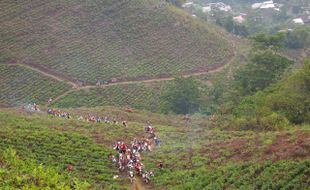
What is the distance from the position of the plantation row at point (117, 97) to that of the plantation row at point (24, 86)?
2.40 m

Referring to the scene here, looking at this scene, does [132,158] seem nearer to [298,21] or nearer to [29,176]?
[29,176]

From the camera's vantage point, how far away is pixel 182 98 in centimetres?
5922

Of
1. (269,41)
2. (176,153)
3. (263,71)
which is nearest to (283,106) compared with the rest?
(176,153)

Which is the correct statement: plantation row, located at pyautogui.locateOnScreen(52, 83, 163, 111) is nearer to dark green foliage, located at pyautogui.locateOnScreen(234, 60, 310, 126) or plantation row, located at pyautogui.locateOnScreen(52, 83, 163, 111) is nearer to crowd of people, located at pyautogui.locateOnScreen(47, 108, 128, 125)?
crowd of people, located at pyautogui.locateOnScreen(47, 108, 128, 125)

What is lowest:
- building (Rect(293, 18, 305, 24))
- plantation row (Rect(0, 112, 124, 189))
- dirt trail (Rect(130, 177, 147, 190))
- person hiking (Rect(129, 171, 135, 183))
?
dirt trail (Rect(130, 177, 147, 190))

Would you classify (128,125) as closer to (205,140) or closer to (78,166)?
(205,140)

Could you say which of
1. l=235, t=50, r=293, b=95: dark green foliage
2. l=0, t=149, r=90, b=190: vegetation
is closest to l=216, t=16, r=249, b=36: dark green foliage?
l=235, t=50, r=293, b=95: dark green foliage

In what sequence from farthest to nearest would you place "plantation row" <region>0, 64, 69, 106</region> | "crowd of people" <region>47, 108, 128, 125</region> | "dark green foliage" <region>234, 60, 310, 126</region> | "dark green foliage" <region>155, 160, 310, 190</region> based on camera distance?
"plantation row" <region>0, 64, 69, 106</region>
"crowd of people" <region>47, 108, 128, 125</region>
"dark green foliage" <region>234, 60, 310, 126</region>
"dark green foliage" <region>155, 160, 310, 190</region>

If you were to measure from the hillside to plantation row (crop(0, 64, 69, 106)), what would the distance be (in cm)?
1790

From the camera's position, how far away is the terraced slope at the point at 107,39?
67688 mm

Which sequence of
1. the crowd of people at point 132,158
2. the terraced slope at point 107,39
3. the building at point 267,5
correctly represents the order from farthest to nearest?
the building at point 267,5, the terraced slope at point 107,39, the crowd of people at point 132,158

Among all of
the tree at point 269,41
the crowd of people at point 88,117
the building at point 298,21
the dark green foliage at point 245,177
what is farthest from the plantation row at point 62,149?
the building at point 298,21

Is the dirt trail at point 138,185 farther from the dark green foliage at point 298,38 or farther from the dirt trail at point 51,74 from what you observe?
the dark green foliage at point 298,38

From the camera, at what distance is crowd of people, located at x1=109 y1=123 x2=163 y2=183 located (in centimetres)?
2903
